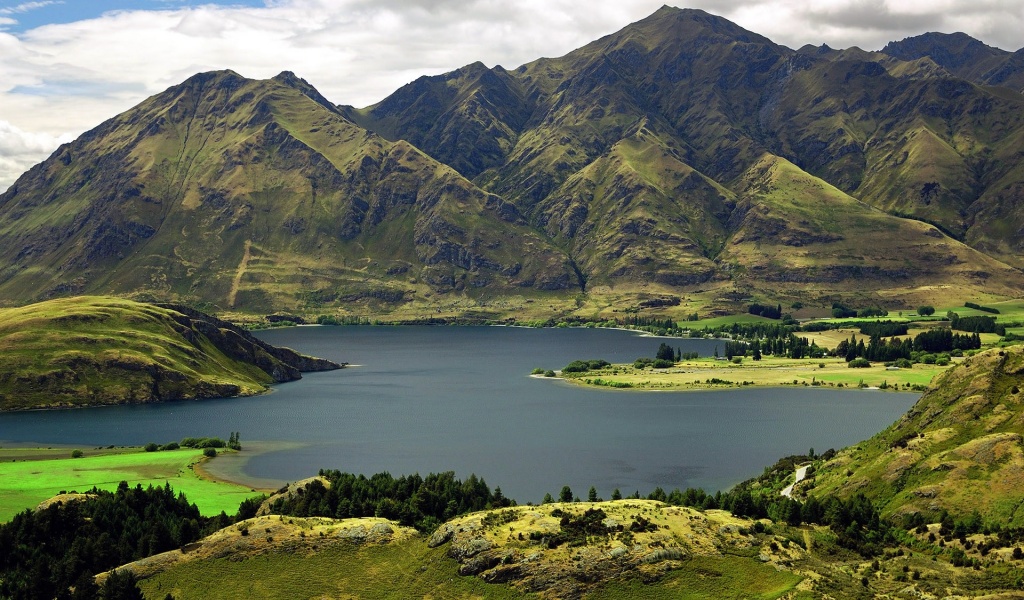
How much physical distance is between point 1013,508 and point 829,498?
20146 mm

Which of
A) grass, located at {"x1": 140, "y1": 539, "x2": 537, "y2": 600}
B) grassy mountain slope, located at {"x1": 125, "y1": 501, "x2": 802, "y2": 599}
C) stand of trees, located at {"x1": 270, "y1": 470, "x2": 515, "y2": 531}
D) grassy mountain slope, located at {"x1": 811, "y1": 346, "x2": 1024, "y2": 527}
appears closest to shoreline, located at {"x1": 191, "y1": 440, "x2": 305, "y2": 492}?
stand of trees, located at {"x1": 270, "y1": 470, "x2": 515, "y2": 531}

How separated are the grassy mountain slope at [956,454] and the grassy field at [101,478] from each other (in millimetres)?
90714

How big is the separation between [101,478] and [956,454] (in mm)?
138848

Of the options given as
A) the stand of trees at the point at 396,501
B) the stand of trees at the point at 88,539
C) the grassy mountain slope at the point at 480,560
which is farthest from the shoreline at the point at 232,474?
the grassy mountain slope at the point at 480,560

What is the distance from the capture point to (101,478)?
574 feet

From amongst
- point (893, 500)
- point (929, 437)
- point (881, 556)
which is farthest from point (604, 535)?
A: point (929, 437)

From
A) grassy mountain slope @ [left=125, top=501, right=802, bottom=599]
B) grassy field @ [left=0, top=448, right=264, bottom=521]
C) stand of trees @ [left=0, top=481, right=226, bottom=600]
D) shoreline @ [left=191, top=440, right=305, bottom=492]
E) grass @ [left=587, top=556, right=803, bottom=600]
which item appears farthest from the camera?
shoreline @ [left=191, top=440, right=305, bottom=492]

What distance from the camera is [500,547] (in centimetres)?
10025

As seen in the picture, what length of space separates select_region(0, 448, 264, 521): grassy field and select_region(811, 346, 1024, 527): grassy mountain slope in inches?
3571

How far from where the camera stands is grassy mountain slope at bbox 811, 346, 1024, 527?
4434 inches

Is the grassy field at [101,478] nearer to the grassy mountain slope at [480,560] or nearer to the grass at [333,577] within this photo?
the grassy mountain slope at [480,560]

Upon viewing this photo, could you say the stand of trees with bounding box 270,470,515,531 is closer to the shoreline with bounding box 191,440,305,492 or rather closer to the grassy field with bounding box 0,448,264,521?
the grassy field with bounding box 0,448,264,521

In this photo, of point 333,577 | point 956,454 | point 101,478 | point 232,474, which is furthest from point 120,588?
point 956,454

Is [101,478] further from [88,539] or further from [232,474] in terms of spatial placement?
[88,539]
